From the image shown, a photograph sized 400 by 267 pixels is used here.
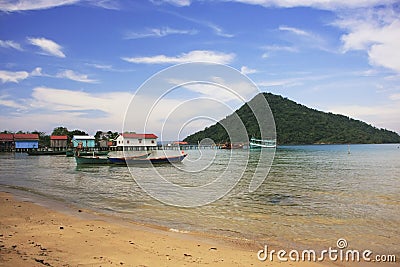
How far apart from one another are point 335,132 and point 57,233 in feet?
411

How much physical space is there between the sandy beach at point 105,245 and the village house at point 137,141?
6173 centimetres

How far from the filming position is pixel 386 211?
1153cm

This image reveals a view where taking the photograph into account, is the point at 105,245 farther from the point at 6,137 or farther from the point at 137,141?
the point at 6,137

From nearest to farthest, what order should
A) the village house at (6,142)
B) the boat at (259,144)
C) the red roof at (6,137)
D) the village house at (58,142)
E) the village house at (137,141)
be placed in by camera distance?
the village house at (6,142), the red roof at (6,137), the village house at (58,142), the village house at (137,141), the boat at (259,144)

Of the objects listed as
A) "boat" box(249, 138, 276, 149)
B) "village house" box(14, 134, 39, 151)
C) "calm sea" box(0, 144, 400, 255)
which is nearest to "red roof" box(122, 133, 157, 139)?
"village house" box(14, 134, 39, 151)

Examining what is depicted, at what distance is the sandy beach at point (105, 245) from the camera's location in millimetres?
5312

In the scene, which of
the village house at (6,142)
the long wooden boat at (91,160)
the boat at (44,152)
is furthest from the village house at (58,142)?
the long wooden boat at (91,160)

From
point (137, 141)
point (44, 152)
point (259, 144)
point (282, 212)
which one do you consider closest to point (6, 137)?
point (44, 152)

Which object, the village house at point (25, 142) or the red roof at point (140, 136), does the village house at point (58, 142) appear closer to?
the village house at point (25, 142)

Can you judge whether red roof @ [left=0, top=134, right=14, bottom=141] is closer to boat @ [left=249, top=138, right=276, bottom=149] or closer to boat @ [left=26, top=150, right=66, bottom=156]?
boat @ [left=26, top=150, right=66, bottom=156]

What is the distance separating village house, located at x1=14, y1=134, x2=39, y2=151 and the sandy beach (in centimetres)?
6481

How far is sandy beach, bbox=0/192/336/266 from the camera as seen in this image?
5312 millimetres

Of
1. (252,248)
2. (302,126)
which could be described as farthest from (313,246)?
(302,126)

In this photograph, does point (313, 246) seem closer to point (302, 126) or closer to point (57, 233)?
point (57, 233)
